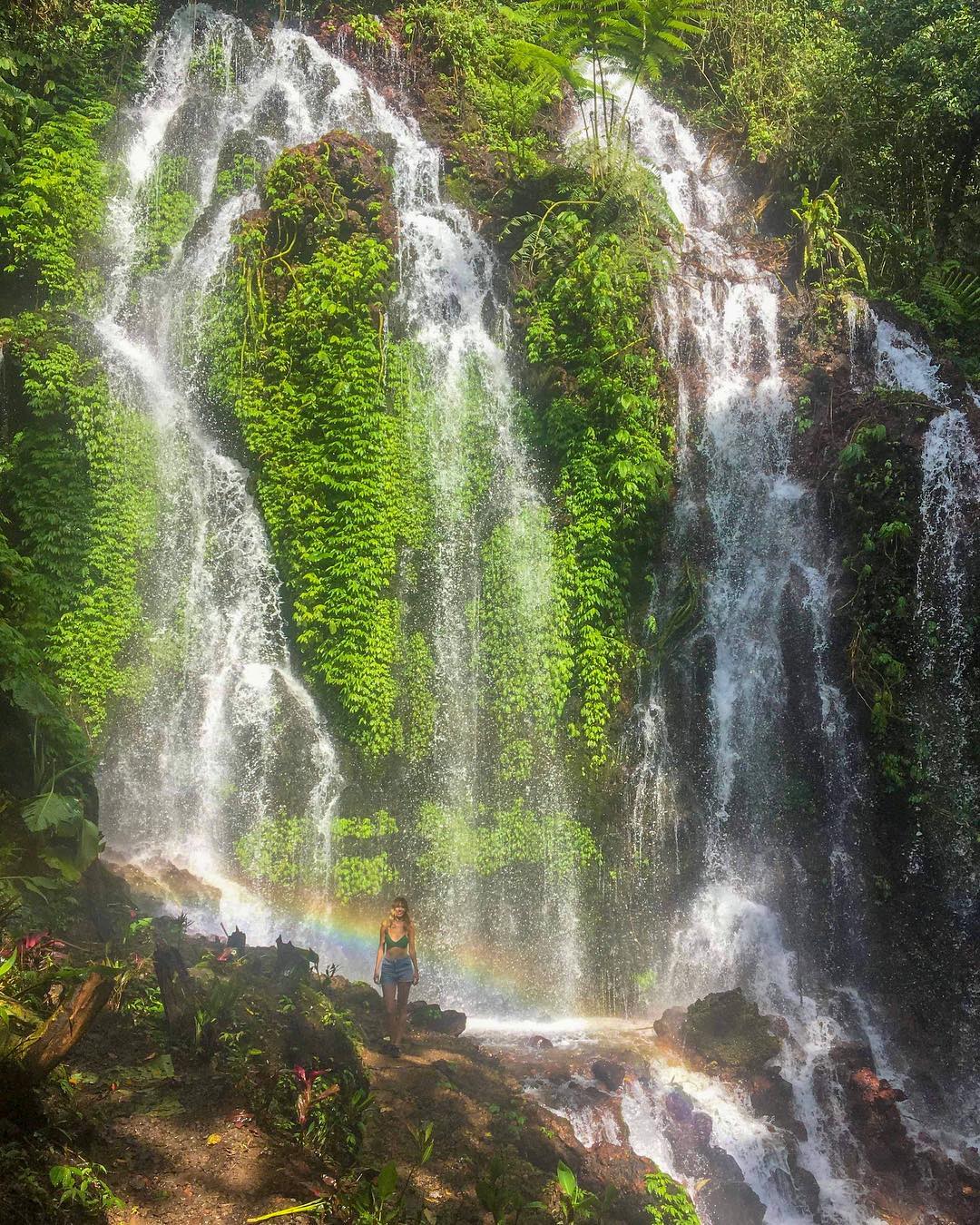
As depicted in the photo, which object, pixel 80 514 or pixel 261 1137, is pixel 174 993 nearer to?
pixel 261 1137

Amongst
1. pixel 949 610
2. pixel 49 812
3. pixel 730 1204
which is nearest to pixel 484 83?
pixel 949 610

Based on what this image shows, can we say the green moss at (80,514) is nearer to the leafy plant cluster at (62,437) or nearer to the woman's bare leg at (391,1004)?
the leafy plant cluster at (62,437)

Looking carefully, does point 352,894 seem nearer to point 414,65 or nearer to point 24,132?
point 24,132

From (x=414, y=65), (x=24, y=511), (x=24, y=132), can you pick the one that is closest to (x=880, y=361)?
(x=414, y=65)

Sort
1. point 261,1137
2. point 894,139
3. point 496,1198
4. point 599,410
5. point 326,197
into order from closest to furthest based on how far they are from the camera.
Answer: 1. point 261,1137
2. point 496,1198
3. point 599,410
4. point 326,197
5. point 894,139

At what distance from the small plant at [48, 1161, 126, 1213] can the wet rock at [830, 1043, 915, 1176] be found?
809 centimetres

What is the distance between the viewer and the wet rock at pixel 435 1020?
357 inches

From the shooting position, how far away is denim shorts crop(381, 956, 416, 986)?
805 centimetres

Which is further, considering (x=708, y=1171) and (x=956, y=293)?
(x=956, y=293)

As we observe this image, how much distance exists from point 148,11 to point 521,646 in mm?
14500

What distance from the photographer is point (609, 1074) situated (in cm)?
888

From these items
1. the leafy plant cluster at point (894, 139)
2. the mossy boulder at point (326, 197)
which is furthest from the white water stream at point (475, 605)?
the leafy plant cluster at point (894, 139)

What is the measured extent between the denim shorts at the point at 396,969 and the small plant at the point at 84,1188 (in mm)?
4266

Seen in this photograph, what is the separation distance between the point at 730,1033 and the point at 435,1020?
11.7ft
